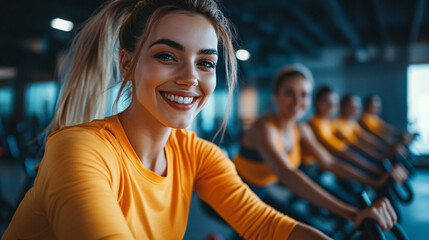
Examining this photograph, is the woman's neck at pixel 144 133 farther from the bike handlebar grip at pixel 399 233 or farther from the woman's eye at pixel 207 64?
the bike handlebar grip at pixel 399 233

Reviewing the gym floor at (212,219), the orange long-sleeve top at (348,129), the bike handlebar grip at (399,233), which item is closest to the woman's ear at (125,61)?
the bike handlebar grip at (399,233)

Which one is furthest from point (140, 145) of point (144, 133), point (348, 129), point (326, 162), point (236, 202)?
point (348, 129)

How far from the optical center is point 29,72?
23.6 ft

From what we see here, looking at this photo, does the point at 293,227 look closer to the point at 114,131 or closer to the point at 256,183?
the point at 114,131

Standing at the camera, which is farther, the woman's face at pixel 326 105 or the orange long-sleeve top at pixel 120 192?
the woman's face at pixel 326 105

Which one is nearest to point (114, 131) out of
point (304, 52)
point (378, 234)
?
point (378, 234)

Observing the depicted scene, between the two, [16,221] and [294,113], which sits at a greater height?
[294,113]

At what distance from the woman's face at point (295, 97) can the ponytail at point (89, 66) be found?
4.35 ft

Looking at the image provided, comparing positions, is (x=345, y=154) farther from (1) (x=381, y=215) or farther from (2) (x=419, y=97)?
(2) (x=419, y=97)

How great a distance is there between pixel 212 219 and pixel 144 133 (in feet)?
7.41

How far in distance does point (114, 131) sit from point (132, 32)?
32 centimetres

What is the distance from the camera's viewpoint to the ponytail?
3.36ft

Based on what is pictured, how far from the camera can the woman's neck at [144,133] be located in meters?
0.91

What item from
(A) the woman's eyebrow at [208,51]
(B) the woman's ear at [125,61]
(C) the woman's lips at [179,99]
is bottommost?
(C) the woman's lips at [179,99]
